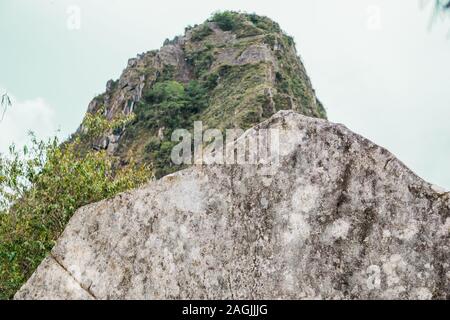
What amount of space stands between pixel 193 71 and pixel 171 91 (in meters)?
17.0

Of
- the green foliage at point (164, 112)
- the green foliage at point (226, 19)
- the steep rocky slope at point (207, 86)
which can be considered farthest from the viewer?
the green foliage at point (226, 19)

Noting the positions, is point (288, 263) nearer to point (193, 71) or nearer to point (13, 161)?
point (13, 161)

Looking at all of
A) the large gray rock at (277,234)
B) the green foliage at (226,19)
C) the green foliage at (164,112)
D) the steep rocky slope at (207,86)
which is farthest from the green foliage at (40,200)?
the green foliage at (226,19)

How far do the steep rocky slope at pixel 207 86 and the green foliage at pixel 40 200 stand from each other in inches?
2625

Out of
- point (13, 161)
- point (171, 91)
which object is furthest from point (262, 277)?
point (171, 91)

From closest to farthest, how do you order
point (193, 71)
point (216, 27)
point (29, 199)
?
point (29, 199)
point (193, 71)
point (216, 27)

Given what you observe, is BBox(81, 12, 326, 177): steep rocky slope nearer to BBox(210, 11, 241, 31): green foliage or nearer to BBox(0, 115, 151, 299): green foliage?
BBox(210, 11, 241, 31): green foliage

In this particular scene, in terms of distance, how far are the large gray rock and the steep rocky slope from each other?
255 feet

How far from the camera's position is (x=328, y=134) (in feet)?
17.6

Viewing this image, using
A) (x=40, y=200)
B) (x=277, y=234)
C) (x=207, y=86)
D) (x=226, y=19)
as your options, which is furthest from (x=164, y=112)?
(x=277, y=234)

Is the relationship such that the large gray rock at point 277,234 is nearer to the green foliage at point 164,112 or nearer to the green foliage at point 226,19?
the green foliage at point 164,112

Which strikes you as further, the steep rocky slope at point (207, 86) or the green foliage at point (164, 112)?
the green foliage at point (164, 112)

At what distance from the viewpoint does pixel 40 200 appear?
15625 mm

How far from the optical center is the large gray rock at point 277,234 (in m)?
4.90
